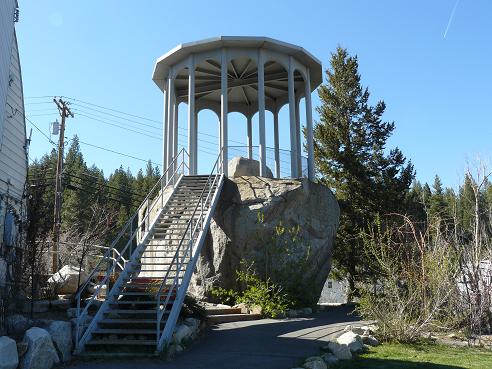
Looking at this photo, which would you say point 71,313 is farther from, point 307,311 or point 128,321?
point 307,311

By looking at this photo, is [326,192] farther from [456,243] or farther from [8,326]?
[8,326]

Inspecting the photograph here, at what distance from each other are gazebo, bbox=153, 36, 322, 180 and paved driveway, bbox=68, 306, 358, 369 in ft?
20.7

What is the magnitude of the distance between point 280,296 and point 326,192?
5.04 m

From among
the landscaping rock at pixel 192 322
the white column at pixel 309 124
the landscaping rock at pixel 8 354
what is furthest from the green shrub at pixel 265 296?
the landscaping rock at pixel 8 354

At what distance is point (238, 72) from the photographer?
20531 mm

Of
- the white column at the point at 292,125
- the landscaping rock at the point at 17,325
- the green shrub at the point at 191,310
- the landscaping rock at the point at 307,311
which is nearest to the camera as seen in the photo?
the landscaping rock at the point at 17,325

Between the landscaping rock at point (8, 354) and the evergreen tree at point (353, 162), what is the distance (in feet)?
57.9

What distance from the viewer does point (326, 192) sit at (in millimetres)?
18062

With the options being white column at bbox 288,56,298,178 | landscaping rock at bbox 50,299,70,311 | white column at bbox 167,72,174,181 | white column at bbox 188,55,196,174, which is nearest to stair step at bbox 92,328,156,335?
landscaping rock at bbox 50,299,70,311

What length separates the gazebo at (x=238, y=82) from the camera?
690 inches

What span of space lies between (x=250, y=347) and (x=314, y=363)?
6.91 ft

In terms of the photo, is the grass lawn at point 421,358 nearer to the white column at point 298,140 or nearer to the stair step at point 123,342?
the stair step at point 123,342

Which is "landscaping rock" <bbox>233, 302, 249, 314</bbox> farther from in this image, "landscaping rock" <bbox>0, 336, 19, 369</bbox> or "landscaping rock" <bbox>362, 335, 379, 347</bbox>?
"landscaping rock" <bbox>0, 336, 19, 369</bbox>

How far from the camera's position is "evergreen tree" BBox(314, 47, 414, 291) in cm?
2486
